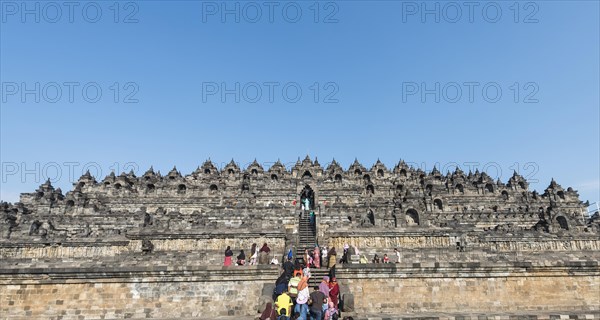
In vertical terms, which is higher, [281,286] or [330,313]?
A: [281,286]

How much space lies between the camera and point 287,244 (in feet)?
72.2

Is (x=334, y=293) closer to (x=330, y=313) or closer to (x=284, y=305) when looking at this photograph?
(x=330, y=313)

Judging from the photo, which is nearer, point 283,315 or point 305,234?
point 283,315

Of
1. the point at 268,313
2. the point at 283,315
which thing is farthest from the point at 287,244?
the point at 283,315

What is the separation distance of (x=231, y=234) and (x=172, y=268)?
10135 millimetres

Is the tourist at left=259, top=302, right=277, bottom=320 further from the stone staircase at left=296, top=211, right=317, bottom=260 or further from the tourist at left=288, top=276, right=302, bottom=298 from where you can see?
the stone staircase at left=296, top=211, right=317, bottom=260

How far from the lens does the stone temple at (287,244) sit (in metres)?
14.5

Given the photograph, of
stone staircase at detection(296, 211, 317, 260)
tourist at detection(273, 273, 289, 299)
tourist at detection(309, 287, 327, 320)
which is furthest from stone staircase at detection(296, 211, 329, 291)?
tourist at detection(309, 287, 327, 320)

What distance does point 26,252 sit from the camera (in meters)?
25.2

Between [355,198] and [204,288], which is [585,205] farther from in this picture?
[204,288]

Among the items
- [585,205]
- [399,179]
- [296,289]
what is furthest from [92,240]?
[585,205]

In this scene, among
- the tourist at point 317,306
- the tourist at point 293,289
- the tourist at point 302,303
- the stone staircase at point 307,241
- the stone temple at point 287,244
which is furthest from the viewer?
the stone staircase at point 307,241

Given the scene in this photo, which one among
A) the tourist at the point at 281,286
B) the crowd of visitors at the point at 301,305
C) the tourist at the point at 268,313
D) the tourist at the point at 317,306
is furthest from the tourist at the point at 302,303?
the tourist at the point at 281,286

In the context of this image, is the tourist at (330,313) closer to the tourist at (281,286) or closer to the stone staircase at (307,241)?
the tourist at (281,286)
